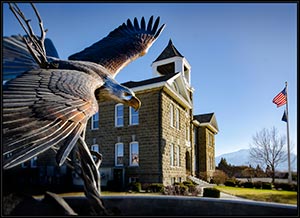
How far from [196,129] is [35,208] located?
2383 centimetres

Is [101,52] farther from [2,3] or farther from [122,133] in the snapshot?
[122,133]

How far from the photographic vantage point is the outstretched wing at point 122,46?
5.57m

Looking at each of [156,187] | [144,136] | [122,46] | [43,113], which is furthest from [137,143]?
[43,113]

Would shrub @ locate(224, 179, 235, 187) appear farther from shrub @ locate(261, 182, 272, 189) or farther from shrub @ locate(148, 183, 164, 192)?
shrub @ locate(148, 183, 164, 192)

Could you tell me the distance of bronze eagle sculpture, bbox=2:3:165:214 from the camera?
2154 millimetres

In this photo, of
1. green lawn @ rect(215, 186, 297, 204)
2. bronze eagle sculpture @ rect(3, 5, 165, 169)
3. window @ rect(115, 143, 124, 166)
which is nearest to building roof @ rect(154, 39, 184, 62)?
window @ rect(115, 143, 124, 166)

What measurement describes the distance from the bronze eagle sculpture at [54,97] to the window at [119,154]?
38.2 feet

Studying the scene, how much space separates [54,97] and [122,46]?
3548 mm

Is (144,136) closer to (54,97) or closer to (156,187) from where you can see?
(156,187)

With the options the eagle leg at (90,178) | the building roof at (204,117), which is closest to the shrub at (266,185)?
the building roof at (204,117)

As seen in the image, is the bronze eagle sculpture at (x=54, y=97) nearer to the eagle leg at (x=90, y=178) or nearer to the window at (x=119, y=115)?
the eagle leg at (x=90, y=178)

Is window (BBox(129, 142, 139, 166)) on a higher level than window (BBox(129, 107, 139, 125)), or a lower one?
lower

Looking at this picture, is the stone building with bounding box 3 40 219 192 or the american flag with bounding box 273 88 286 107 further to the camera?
the stone building with bounding box 3 40 219 192

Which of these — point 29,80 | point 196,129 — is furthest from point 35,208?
point 196,129
